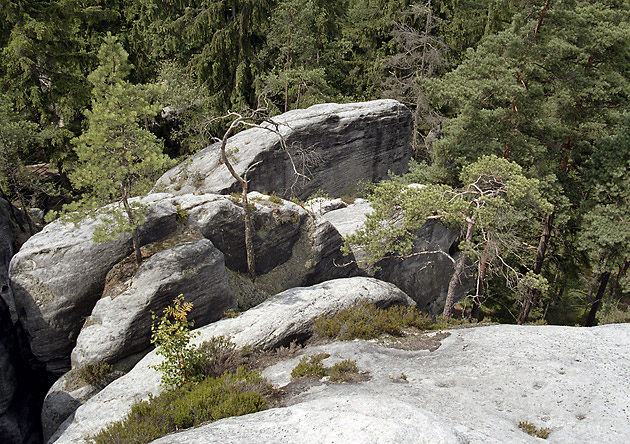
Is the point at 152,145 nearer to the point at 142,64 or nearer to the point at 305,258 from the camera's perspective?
the point at 305,258

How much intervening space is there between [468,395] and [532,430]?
4.09 ft

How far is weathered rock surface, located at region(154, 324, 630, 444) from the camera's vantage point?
6.29 meters

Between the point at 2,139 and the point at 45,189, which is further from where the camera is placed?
the point at 45,189

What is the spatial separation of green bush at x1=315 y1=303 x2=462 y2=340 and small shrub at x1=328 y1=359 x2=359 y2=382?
5.61 ft

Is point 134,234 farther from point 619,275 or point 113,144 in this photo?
point 619,275

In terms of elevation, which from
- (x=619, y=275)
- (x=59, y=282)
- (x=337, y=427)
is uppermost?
(x=337, y=427)

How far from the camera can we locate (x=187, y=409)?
26.2 ft

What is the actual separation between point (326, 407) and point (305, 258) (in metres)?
9.57

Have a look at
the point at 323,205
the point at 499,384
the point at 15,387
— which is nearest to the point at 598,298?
the point at 323,205

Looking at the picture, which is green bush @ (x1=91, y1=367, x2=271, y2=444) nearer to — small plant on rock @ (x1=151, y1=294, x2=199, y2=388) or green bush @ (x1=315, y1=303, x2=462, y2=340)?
small plant on rock @ (x1=151, y1=294, x2=199, y2=388)

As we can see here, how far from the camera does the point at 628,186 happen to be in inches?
754

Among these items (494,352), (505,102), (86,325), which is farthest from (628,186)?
(86,325)

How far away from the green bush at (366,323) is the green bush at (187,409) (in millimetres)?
2891

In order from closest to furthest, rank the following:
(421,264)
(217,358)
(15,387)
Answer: (217,358) → (15,387) → (421,264)
